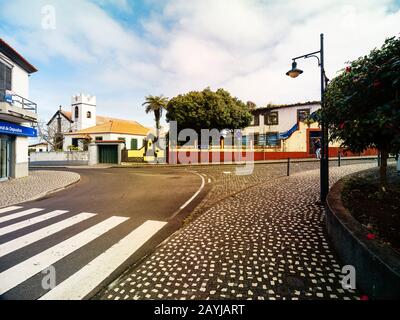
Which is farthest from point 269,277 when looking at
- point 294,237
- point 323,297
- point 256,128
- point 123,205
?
point 256,128

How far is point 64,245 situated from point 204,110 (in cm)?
2322

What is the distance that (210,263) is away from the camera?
136 inches

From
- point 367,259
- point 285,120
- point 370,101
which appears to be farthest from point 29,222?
point 285,120

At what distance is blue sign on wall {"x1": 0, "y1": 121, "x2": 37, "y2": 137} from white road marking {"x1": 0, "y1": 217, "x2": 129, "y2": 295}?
11.2m

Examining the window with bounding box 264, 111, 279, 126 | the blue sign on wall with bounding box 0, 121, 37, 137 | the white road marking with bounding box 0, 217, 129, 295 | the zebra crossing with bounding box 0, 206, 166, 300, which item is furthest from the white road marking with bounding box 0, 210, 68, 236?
the window with bounding box 264, 111, 279, 126

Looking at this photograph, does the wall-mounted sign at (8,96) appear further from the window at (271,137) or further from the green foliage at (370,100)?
the window at (271,137)

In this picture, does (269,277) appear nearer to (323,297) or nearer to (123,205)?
(323,297)

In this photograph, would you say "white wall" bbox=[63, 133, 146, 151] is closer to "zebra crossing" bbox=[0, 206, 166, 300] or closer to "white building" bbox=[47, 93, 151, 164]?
"white building" bbox=[47, 93, 151, 164]

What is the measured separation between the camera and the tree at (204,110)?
25.9 metres

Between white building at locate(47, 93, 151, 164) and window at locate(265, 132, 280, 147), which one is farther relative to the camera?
window at locate(265, 132, 280, 147)

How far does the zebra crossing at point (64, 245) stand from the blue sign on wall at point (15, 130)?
25.4 ft

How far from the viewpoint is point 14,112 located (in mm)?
11508

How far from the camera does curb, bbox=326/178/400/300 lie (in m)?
2.22
